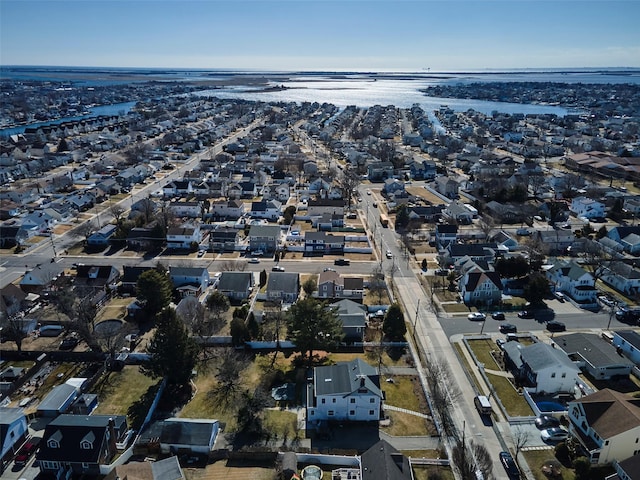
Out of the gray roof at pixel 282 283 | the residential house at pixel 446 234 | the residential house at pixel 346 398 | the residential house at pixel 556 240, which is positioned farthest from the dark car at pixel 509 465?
the residential house at pixel 556 240

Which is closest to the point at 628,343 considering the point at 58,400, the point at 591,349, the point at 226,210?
the point at 591,349

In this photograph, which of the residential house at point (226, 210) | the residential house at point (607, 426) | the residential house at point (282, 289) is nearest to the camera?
the residential house at point (607, 426)

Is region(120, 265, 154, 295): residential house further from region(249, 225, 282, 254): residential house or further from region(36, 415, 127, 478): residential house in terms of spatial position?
region(36, 415, 127, 478): residential house

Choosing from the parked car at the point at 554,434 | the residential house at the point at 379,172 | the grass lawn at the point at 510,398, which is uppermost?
the parked car at the point at 554,434

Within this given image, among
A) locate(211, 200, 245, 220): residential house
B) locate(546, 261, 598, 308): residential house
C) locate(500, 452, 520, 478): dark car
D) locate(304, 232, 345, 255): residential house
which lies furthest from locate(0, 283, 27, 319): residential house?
locate(546, 261, 598, 308): residential house

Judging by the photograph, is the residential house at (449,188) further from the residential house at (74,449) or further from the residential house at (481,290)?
the residential house at (74,449)

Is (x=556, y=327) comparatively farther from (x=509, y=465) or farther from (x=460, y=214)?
(x=460, y=214)
